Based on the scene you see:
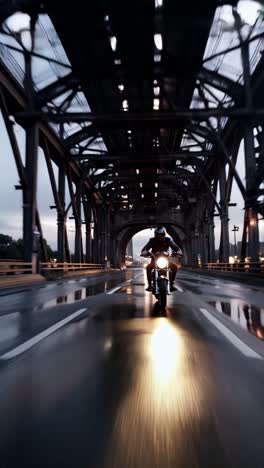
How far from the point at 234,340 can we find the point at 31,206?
55.4ft

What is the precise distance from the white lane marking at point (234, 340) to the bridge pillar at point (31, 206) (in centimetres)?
1459

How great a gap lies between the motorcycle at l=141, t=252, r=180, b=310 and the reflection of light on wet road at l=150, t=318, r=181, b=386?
207 cm


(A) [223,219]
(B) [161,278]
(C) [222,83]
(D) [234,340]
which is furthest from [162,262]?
(A) [223,219]

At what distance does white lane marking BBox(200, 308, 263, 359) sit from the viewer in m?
4.28

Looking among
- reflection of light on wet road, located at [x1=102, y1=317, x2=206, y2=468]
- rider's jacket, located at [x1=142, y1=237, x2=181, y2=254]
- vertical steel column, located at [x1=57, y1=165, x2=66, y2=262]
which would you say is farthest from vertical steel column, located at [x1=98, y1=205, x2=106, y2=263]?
reflection of light on wet road, located at [x1=102, y1=317, x2=206, y2=468]

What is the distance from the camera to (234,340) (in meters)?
4.96

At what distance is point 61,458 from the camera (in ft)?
6.53

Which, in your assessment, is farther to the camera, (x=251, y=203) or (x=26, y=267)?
(x=251, y=203)

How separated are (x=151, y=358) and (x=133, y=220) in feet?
177

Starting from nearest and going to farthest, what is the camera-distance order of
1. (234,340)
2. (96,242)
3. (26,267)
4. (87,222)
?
(234,340) → (26,267) → (87,222) → (96,242)

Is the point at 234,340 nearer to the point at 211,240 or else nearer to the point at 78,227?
the point at 78,227

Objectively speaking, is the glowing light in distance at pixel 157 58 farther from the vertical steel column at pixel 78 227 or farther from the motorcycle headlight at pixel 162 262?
the vertical steel column at pixel 78 227

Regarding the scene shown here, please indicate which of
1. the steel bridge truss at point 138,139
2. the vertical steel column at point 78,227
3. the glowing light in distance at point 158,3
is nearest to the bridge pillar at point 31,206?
the steel bridge truss at point 138,139

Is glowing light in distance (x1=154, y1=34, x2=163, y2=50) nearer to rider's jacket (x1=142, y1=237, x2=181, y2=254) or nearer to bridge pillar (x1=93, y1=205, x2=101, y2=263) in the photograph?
rider's jacket (x1=142, y1=237, x2=181, y2=254)
